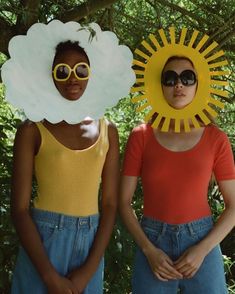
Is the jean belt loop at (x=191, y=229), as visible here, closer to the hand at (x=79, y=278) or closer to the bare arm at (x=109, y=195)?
the bare arm at (x=109, y=195)

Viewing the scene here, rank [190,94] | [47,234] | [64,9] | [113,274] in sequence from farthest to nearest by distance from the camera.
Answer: [113,274] → [64,9] → [190,94] → [47,234]

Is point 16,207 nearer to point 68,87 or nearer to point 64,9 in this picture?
point 68,87

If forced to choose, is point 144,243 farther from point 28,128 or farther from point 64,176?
point 28,128

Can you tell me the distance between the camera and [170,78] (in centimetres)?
192

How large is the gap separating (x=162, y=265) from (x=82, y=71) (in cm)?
67

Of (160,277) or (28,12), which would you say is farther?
(28,12)

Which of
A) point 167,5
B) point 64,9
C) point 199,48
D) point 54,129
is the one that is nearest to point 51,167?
point 54,129

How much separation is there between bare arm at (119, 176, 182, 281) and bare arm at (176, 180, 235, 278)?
4 centimetres

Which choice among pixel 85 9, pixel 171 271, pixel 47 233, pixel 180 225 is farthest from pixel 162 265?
A: pixel 85 9

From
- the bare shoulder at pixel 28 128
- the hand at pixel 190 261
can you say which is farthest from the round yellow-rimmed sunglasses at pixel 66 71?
the hand at pixel 190 261

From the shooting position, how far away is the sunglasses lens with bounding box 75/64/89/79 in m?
1.84

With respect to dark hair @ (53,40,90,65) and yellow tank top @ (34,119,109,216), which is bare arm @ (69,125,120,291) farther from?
dark hair @ (53,40,90,65)

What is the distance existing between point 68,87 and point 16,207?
1.36 feet

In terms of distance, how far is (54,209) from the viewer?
1.81 m
